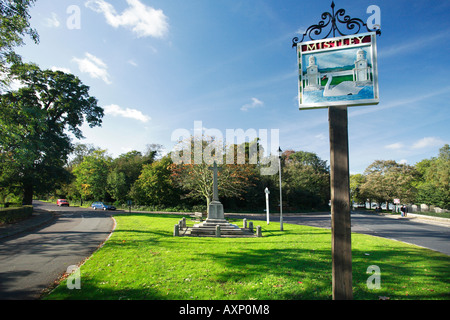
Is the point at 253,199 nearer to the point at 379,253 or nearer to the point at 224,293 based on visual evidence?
the point at 379,253

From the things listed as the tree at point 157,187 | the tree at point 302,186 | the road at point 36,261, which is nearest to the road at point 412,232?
the road at point 36,261

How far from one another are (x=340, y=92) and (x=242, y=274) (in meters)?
5.15

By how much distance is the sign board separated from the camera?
11.4 feet

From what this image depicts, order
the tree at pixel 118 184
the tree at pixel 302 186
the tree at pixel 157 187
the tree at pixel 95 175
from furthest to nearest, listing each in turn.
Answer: the tree at pixel 95 175 < the tree at pixel 302 186 < the tree at pixel 118 184 < the tree at pixel 157 187

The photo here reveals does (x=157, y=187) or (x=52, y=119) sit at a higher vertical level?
(x=52, y=119)

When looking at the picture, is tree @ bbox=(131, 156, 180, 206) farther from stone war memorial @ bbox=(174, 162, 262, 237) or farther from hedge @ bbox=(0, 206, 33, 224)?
stone war memorial @ bbox=(174, 162, 262, 237)

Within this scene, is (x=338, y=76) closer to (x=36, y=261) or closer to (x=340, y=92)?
(x=340, y=92)

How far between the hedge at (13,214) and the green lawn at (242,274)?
15055 mm

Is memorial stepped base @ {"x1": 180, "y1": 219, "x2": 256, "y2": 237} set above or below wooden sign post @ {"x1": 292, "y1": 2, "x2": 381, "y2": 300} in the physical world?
below

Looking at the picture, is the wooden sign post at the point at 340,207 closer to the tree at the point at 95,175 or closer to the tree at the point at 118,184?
the tree at the point at 118,184

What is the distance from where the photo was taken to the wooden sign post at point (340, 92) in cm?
341

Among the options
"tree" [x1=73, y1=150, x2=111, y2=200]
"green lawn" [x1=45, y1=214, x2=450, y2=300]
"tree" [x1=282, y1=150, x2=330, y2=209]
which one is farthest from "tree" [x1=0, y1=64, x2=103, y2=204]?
"tree" [x1=282, y1=150, x2=330, y2=209]

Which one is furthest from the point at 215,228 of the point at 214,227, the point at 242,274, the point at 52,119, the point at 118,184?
the point at 118,184

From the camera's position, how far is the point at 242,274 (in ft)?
20.0
